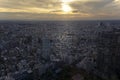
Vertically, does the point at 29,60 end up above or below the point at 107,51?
below

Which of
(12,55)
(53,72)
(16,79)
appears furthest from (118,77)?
(12,55)

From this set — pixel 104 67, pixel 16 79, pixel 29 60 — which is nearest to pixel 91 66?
pixel 104 67

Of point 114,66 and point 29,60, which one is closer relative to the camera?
point 114,66

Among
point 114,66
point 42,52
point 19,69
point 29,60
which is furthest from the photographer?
point 42,52

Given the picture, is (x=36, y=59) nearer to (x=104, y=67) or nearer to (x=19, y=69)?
(x=19, y=69)

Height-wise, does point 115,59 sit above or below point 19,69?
above

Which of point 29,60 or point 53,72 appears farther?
point 29,60

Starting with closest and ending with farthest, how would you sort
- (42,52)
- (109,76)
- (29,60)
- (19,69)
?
(109,76) < (19,69) < (29,60) < (42,52)

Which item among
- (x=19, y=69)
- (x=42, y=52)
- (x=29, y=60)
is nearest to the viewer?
(x=19, y=69)

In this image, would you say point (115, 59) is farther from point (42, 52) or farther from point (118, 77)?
point (42, 52)

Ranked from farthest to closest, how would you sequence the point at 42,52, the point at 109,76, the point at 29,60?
the point at 42,52
the point at 29,60
the point at 109,76
